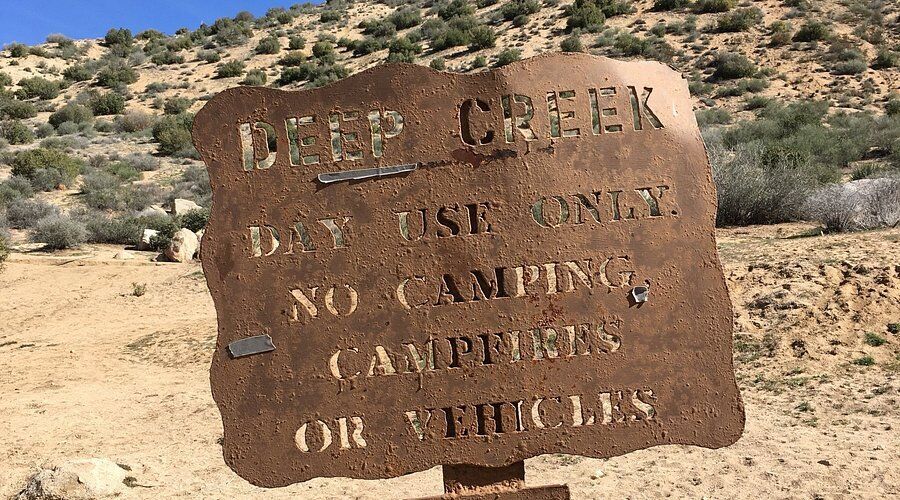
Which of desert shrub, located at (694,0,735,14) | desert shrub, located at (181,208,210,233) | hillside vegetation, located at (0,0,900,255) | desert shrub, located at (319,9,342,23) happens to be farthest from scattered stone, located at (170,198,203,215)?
desert shrub, located at (319,9,342,23)

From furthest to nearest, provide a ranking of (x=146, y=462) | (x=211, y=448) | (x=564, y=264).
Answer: (x=211, y=448) < (x=146, y=462) < (x=564, y=264)

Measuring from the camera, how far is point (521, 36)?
3850 cm

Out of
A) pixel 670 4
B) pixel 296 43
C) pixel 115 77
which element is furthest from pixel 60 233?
pixel 296 43

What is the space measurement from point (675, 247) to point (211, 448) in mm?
4894

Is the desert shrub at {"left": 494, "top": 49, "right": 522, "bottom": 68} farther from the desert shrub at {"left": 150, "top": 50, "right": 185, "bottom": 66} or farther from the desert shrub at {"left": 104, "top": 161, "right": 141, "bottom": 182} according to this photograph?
the desert shrub at {"left": 150, "top": 50, "right": 185, "bottom": 66}

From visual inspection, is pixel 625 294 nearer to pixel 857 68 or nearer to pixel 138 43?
pixel 857 68

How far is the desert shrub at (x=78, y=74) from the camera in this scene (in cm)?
4466

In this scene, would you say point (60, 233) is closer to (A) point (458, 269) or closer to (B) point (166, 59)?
(A) point (458, 269)

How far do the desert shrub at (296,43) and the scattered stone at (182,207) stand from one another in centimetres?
A: 2894

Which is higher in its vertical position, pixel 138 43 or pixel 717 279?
pixel 138 43

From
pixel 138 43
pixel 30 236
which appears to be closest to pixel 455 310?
pixel 30 236

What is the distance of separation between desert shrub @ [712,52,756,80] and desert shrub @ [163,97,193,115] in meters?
26.8

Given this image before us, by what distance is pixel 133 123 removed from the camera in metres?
34.2

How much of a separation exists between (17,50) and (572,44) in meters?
38.0
